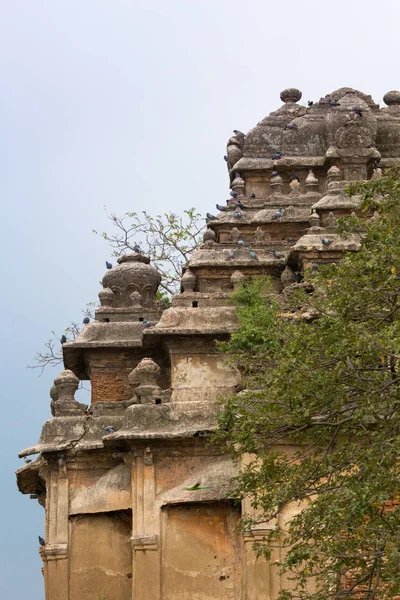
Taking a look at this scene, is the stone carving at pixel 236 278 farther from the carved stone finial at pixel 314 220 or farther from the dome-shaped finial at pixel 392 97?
the dome-shaped finial at pixel 392 97

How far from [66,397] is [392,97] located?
975 cm

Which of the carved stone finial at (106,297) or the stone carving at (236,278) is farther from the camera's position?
the carved stone finial at (106,297)

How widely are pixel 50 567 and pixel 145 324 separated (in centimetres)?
429

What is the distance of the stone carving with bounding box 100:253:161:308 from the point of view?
86.4 ft

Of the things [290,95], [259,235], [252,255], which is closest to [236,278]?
[252,255]

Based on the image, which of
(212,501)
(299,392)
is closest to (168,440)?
(212,501)

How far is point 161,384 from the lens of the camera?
24.7 meters

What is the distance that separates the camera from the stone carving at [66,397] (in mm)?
24125

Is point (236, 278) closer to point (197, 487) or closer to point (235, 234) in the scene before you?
point (235, 234)

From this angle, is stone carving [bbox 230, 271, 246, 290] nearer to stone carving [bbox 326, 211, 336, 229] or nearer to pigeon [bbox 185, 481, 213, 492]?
stone carving [bbox 326, 211, 336, 229]

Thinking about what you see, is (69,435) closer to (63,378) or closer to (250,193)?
(63,378)

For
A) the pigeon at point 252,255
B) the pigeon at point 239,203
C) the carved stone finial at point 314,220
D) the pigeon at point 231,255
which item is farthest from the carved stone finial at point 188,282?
the pigeon at point 239,203

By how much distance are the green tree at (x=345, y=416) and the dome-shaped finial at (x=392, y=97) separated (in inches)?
507

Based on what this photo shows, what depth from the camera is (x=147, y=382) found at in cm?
2323
